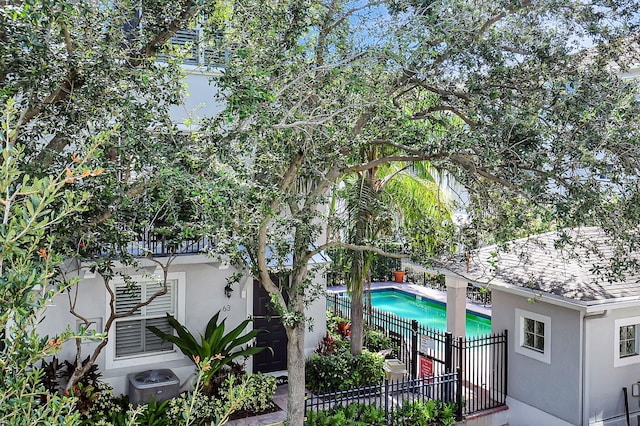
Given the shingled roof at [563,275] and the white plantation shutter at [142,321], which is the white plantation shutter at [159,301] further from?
the shingled roof at [563,275]

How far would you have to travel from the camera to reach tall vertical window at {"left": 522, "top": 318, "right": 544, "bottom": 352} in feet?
43.6

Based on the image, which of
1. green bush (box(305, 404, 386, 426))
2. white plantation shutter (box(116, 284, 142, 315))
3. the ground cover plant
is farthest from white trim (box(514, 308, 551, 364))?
white plantation shutter (box(116, 284, 142, 315))

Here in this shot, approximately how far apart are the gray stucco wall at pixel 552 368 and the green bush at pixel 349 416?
4.15 meters

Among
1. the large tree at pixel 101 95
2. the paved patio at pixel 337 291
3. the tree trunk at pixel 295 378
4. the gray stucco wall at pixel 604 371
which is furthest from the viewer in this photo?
the gray stucco wall at pixel 604 371

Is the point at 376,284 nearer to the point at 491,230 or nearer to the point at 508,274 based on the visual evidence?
the point at 508,274

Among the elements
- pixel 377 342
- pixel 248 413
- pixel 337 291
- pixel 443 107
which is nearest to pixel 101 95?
pixel 443 107

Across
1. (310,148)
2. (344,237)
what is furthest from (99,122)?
(344,237)

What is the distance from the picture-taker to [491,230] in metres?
9.84

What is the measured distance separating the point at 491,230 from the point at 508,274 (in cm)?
463

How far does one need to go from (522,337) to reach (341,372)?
4.73 meters

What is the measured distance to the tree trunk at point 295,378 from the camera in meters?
9.84

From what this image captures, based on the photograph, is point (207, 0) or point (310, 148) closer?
point (207, 0)

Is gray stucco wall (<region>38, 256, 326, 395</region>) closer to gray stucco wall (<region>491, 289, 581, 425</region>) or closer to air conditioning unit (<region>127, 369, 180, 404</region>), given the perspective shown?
air conditioning unit (<region>127, 369, 180, 404</region>)

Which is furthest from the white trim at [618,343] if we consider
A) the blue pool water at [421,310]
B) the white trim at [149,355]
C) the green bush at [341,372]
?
the blue pool water at [421,310]
